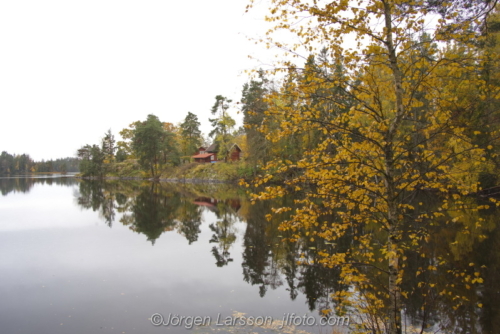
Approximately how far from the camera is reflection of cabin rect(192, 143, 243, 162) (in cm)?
6444

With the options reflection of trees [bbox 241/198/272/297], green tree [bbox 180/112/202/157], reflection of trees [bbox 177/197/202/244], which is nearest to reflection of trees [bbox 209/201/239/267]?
reflection of trees [bbox 241/198/272/297]

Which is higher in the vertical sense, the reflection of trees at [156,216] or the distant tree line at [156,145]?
the distant tree line at [156,145]

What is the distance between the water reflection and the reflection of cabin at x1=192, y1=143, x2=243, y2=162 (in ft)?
137

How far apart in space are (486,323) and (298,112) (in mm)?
6725

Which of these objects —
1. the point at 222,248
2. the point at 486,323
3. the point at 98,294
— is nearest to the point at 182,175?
the point at 222,248

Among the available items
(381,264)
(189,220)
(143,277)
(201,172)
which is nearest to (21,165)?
(201,172)

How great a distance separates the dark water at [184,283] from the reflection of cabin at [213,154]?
1794 inches

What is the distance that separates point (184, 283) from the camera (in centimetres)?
1042

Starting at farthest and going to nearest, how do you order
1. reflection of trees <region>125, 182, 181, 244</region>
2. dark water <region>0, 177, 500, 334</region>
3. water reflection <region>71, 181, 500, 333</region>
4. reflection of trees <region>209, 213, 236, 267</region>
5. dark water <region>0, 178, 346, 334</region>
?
reflection of trees <region>125, 182, 181, 244</region>
reflection of trees <region>209, 213, 236, 267</region>
dark water <region>0, 178, 346, 334</region>
dark water <region>0, 177, 500, 334</region>
water reflection <region>71, 181, 500, 333</region>

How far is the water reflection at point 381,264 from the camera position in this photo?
7223mm

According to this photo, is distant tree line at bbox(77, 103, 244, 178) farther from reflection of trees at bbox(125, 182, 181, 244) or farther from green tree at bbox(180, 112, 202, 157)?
reflection of trees at bbox(125, 182, 181, 244)

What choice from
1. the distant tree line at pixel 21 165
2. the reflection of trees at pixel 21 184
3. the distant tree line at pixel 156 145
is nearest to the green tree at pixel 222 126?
the distant tree line at pixel 156 145

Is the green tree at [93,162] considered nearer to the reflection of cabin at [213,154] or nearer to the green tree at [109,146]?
the green tree at [109,146]

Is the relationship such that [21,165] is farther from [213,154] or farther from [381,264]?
[381,264]
